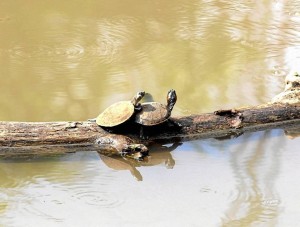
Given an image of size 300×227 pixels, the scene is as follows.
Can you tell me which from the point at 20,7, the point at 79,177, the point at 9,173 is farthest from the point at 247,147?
the point at 20,7

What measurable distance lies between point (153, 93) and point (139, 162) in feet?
4.72

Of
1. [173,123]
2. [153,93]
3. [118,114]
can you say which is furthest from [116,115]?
[153,93]

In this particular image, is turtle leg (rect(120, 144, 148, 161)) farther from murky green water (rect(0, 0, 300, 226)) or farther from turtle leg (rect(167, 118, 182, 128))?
turtle leg (rect(167, 118, 182, 128))

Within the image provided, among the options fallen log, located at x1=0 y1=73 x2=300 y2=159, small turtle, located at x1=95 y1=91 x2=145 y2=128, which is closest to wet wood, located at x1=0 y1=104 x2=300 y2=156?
fallen log, located at x1=0 y1=73 x2=300 y2=159

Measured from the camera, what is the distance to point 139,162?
4.86 meters

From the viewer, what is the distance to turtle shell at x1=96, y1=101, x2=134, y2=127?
194 inches

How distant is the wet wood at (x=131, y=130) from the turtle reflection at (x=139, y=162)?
83 mm

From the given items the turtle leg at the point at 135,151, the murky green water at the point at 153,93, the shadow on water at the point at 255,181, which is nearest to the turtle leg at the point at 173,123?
the murky green water at the point at 153,93

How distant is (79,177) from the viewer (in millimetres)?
4617

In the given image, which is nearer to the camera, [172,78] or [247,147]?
[247,147]

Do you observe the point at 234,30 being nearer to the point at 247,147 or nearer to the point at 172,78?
the point at 172,78

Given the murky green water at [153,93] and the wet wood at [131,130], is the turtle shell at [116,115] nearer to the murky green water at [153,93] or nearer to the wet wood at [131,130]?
the wet wood at [131,130]

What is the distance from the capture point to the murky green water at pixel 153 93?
419 centimetres

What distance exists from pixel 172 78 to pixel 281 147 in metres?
1.80
